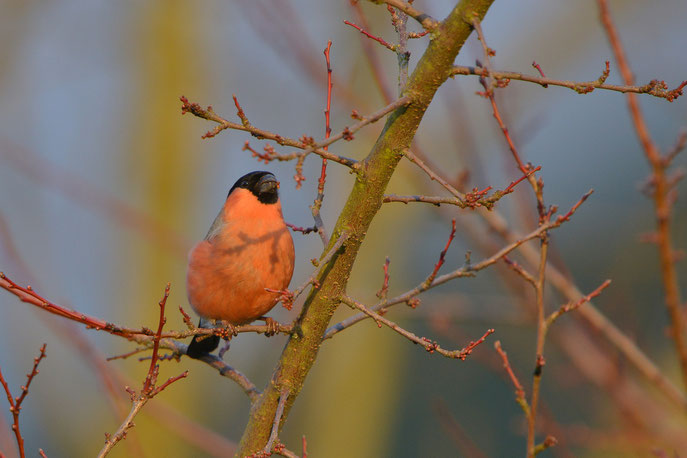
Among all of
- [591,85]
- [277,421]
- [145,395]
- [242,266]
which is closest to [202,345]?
[242,266]

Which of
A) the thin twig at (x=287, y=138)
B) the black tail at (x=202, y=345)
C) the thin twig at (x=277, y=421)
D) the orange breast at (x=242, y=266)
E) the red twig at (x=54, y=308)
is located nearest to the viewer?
the thin twig at (x=287, y=138)

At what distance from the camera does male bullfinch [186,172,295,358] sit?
122 inches

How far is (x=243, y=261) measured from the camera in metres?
3.11

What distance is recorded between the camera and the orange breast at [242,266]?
3.10 meters

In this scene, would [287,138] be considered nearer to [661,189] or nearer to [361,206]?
[361,206]

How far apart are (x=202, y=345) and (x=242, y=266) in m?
0.42

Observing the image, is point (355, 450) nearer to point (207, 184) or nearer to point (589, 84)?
point (207, 184)

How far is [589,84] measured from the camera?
69.7 inches

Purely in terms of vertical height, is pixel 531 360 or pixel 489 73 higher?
pixel 531 360

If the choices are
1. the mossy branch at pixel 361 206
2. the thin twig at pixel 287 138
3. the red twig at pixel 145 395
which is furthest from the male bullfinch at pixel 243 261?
the thin twig at pixel 287 138

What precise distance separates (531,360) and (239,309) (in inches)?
171

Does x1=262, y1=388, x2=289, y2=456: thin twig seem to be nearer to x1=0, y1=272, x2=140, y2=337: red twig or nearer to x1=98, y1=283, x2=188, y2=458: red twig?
x1=98, y1=283, x2=188, y2=458: red twig

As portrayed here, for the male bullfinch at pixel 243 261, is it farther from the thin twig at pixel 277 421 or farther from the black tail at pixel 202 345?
the thin twig at pixel 277 421

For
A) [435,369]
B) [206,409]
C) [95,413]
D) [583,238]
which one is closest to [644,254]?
[583,238]
